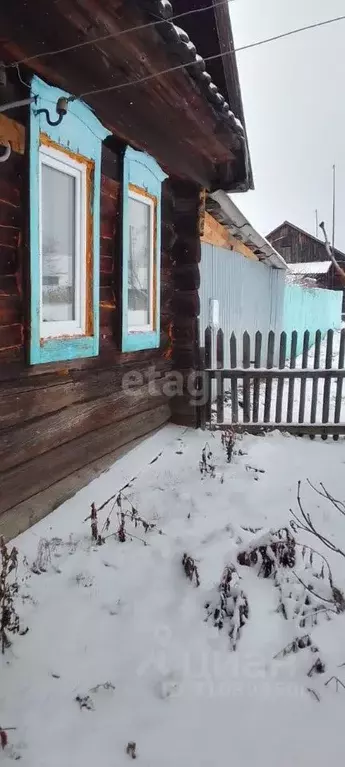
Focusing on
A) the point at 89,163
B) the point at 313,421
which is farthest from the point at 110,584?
the point at 313,421

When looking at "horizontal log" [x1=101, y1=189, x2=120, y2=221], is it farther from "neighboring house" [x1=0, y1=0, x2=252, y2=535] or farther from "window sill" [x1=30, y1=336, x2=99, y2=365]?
"window sill" [x1=30, y1=336, x2=99, y2=365]

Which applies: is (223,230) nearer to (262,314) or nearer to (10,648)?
(262,314)

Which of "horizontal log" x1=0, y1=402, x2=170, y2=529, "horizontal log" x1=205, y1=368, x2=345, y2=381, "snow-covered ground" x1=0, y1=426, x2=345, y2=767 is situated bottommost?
"snow-covered ground" x1=0, y1=426, x2=345, y2=767

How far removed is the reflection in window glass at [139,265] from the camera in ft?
15.7

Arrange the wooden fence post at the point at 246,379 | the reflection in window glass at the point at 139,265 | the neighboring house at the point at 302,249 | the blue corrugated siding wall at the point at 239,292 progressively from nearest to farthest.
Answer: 1. the reflection in window glass at the point at 139,265
2. the wooden fence post at the point at 246,379
3. the blue corrugated siding wall at the point at 239,292
4. the neighboring house at the point at 302,249

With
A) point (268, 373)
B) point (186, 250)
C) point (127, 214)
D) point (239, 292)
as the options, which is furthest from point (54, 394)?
point (239, 292)

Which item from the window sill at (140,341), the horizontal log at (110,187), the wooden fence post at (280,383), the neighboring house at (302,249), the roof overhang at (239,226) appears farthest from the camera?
the neighboring house at (302,249)

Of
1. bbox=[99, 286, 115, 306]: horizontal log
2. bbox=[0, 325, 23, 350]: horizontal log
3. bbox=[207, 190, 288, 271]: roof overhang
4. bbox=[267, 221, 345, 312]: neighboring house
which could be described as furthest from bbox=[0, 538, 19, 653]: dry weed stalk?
bbox=[267, 221, 345, 312]: neighboring house

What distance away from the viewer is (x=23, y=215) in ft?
9.90

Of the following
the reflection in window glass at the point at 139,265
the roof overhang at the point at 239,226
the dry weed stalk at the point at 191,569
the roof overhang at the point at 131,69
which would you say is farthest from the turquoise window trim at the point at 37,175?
the roof overhang at the point at 239,226

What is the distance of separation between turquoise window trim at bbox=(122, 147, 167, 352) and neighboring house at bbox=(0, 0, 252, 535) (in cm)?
2

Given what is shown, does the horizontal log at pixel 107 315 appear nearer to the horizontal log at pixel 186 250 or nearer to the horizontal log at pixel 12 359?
the horizontal log at pixel 12 359

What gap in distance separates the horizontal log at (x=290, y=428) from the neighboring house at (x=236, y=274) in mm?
2414

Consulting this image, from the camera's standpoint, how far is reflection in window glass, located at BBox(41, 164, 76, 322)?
11.0ft
